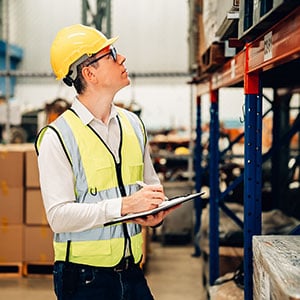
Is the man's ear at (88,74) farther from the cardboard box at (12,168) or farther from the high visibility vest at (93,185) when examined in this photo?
the cardboard box at (12,168)

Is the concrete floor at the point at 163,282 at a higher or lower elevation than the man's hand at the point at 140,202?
lower

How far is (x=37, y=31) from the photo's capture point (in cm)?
1307

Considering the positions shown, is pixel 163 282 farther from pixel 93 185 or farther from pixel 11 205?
pixel 93 185

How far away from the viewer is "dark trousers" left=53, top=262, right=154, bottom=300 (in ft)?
8.61

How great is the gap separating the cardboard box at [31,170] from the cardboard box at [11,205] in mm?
117

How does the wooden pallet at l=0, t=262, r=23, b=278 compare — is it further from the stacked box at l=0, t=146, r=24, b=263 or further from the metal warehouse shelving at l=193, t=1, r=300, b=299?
the metal warehouse shelving at l=193, t=1, r=300, b=299

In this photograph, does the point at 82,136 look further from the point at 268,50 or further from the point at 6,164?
the point at 6,164

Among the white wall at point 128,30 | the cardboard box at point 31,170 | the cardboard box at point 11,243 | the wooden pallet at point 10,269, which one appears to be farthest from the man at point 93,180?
the white wall at point 128,30

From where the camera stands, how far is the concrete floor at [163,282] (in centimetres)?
588

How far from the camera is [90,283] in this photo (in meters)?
2.63

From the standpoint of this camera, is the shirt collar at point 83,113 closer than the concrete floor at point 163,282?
Yes

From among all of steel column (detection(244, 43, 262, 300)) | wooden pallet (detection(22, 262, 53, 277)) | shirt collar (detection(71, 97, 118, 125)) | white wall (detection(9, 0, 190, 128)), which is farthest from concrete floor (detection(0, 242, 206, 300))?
white wall (detection(9, 0, 190, 128))

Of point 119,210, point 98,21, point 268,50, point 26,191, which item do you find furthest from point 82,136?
point 98,21

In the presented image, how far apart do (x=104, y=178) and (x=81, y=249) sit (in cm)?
33
